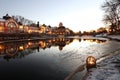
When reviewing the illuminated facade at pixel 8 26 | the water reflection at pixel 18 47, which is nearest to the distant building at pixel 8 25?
the illuminated facade at pixel 8 26

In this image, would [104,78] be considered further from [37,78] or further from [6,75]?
[6,75]

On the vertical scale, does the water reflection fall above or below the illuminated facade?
below

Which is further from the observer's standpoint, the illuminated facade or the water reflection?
the illuminated facade

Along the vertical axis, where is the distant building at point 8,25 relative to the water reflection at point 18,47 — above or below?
above

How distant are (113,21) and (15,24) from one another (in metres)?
52.0

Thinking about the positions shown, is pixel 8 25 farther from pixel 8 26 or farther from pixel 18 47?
pixel 18 47

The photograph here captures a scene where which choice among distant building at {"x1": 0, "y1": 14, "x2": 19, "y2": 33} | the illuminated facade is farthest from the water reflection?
distant building at {"x1": 0, "y1": 14, "x2": 19, "y2": 33}

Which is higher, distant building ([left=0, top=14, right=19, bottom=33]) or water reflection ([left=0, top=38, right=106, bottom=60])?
distant building ([left=0, top=14, right=19, bottom=33])

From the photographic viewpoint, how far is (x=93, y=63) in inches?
520

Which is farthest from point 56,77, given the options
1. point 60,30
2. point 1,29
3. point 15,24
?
point 60,30

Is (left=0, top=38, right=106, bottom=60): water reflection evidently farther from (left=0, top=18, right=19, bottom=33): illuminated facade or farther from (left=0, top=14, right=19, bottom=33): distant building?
(left=0, top=14, right=19, bottom=33): distant building

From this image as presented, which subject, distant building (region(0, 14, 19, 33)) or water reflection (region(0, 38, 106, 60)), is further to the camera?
distant building (region(0, 14, 19, 33))

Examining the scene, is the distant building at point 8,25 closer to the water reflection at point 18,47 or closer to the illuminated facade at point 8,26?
the illuminated facade at point 8,26

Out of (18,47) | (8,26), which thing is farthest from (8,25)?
(18,47)
